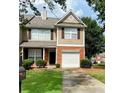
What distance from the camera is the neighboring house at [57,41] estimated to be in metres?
18.4

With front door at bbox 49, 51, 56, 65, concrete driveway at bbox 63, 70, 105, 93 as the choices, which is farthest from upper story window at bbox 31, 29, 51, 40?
concrete driveway at bbox 63, 70, 105, 93

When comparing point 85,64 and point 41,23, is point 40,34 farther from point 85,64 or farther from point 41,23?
point 85,64

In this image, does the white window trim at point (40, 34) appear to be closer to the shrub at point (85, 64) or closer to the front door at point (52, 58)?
the front door at point (52, 58)

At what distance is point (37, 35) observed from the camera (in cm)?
1928

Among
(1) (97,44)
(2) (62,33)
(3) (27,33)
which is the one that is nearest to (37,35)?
(3) (27,33)

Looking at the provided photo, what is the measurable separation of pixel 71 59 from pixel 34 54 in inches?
114

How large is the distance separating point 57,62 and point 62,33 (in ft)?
7.47

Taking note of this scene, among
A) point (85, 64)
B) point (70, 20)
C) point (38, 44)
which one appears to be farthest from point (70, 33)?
point (85, 64)

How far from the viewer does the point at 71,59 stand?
61.1ft

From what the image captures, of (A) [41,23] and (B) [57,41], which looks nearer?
(B) [57,41]
